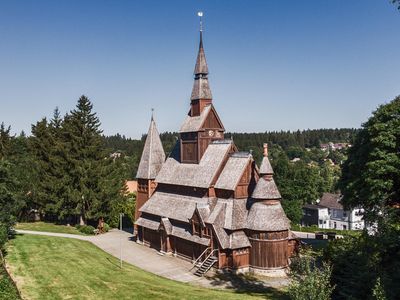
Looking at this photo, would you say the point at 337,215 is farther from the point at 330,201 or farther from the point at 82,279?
the point at 82,279

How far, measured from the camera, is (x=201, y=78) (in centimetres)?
4578

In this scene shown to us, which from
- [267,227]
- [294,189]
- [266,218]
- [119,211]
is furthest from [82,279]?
[294,189]

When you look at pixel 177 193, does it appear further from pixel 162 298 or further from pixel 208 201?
pixel 162 298

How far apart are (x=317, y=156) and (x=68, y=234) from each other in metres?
166

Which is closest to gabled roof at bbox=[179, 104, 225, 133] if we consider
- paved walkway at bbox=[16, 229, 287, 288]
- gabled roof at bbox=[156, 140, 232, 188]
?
gabled roof at bbox=[156, 140, 232, 188]

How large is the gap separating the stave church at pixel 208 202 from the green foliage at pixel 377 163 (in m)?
7.56

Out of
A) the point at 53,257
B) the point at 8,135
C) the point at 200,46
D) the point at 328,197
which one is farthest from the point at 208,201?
the point at 328,197

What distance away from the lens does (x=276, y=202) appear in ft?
117

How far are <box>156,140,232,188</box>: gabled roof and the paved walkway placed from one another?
8.53 m

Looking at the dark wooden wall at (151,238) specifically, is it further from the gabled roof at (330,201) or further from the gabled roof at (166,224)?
the gabled roof at (330,201)

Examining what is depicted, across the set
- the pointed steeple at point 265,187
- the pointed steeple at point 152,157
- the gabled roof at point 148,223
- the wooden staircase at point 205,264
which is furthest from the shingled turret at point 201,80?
the wooden staircase at point 205,264

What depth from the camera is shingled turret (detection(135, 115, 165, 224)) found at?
49500mm

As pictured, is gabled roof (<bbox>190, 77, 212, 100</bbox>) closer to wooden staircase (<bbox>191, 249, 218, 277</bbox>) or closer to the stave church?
the stave church

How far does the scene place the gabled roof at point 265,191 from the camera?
35.1 meters
